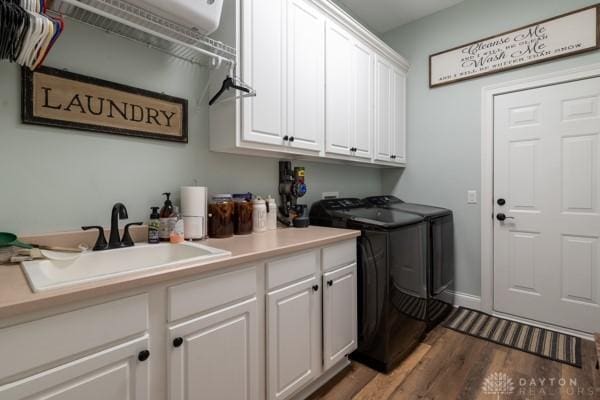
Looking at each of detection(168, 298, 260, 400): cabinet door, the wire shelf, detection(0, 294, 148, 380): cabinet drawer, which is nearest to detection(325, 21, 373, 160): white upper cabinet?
the wire shelf

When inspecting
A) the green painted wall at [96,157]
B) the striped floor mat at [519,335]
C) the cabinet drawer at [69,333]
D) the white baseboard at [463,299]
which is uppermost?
the green painted wall at [96,157]

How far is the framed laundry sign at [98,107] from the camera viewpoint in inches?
47.8

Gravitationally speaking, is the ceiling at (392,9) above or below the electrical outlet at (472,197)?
above

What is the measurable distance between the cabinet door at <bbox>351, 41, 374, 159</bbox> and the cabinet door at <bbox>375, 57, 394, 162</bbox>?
114 mm

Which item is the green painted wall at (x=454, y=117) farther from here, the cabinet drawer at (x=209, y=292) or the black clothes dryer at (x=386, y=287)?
the cabinet drawer at (x=209, y=292)

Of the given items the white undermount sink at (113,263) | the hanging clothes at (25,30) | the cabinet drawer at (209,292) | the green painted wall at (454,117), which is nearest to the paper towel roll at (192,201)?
the white undermount sink at (113,263)

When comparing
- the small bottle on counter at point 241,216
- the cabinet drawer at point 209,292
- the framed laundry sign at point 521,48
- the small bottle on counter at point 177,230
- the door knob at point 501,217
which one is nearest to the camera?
the cabinet drawer at point 209,292

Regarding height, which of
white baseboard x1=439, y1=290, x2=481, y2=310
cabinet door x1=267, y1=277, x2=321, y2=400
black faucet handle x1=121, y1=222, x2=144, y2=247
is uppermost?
black faucet handle x1=121, y1=222, x2=144, y2=247

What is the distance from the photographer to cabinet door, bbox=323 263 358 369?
1.66 m

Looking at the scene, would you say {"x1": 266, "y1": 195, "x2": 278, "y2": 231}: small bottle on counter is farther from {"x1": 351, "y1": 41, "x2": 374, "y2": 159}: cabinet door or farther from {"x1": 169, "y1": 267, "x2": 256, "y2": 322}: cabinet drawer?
{"x1": 351, "y1": 41, "x2": 374, "y2": 159}: cabinet door

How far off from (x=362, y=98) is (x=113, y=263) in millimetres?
2093

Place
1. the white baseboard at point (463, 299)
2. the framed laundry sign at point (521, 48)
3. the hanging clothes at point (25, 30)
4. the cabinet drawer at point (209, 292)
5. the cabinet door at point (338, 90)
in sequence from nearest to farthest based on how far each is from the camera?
1. the hanging clothes at point (25, 30)
2. the cabinet drawer at point (209, 292)
3. the cabinet door at point (338, 90)
4. the framed laundry sign at point (521, 48)
5. the white baseboard at point (463, 299)

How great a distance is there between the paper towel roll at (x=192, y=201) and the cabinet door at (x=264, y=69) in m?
0.39

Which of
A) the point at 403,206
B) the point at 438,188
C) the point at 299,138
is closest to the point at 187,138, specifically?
the point at 299,138
